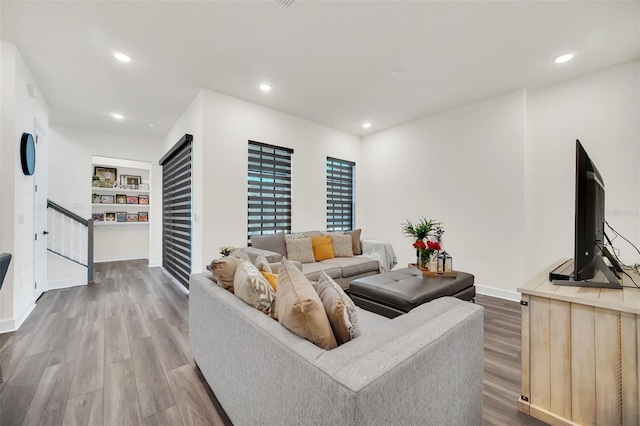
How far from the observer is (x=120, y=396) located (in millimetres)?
1616

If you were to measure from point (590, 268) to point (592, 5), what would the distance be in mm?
2078

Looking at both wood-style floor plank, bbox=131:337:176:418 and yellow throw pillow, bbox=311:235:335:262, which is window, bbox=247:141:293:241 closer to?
yellow throw pillow, bbox=311:235:335:262

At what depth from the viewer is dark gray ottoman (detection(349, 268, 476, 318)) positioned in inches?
84.3

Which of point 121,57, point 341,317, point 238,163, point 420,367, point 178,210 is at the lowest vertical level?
point 420,367

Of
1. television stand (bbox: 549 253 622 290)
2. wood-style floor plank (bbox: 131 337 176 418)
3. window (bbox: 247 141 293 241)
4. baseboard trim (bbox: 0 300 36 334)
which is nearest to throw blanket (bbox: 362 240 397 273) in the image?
window (bbox: 247 141 293 241)

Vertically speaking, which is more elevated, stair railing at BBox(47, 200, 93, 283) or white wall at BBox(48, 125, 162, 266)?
white wall at BBox(48, 125, 162, 266)

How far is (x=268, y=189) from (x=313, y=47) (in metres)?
2.02

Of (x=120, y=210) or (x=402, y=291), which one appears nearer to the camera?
(x=402, y=291)

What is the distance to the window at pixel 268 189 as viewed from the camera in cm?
374

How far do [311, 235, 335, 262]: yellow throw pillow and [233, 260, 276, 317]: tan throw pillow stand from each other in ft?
7.72

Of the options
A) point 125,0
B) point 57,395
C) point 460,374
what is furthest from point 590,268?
point 125,0

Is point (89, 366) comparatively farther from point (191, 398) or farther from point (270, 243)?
point (270, 243)

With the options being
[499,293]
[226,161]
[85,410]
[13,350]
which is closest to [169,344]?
[85,410]

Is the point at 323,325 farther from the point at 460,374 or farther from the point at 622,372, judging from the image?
the point at 622,372
